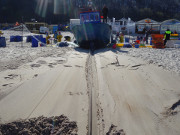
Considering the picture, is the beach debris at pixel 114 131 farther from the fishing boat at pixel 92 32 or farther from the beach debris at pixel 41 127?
the fishing boat at pixel 92 32

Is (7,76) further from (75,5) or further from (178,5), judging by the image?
(178,5)

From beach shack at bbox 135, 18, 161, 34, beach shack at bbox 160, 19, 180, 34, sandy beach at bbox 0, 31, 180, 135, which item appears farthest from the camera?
beach shack at bbox 135, 18, 161, 34

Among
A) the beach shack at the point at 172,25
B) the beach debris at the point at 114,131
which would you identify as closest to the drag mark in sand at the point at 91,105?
the beach debris at the point at 114,131

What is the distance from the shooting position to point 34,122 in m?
2.50

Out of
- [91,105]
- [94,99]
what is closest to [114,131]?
[91,105]

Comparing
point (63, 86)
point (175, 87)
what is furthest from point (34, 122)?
point (175, 87)

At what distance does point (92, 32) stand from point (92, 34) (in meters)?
0.14

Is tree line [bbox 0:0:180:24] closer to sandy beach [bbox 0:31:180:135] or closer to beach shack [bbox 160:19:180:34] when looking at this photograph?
beach shack [bbox 160:19:180:34]

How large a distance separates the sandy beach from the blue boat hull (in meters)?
5.99

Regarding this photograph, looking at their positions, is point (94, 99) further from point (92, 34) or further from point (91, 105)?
point (92, 34)

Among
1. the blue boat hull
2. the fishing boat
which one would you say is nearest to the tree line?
the fishing boat

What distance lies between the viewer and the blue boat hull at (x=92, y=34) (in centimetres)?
1080

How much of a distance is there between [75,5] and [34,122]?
85822 millimetres

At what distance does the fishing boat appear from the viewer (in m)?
10.8
